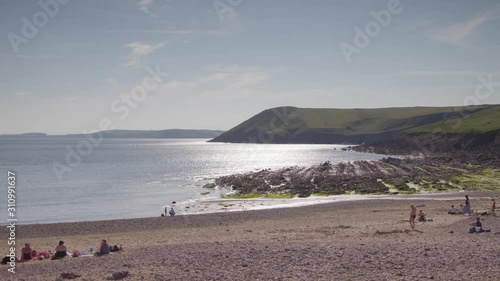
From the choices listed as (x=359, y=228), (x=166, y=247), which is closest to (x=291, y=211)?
(x=359, y=228)

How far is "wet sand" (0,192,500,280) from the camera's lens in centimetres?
1758

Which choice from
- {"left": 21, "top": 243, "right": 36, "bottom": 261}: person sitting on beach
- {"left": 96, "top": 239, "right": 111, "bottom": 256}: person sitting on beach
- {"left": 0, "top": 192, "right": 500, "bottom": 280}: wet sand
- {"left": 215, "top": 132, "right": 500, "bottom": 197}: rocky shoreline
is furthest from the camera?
{"left": 215, "top": 132, "right": 500, "bottom": 197}: rocky shoreline

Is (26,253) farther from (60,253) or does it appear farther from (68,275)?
(68,275)

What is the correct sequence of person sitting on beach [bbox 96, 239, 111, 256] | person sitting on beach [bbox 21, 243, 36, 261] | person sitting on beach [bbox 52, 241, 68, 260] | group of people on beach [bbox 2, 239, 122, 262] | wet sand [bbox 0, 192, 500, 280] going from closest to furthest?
wet sand [bbox 0, 192, 500, 280], person sitting on beach [bbox 21, 243, 36, 261], group of people on beach [bbox 2, 239, 122, 262], person sitting on beach [bbox 52, 241, 68, 260], person sitting on beach [bbox 96, 239, 111, 256]

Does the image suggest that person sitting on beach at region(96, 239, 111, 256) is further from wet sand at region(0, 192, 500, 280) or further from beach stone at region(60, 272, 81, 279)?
beach stone at region(60, 272, 81, 279)

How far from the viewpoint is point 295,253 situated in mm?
20641

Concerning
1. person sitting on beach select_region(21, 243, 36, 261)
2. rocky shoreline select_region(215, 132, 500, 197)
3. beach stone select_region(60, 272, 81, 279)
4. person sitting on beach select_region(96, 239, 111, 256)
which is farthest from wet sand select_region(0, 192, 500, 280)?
rocky shoreline select_region(215, 132, 500, 197)

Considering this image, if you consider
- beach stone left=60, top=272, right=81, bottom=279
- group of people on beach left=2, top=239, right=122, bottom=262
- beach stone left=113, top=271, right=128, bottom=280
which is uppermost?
beach stone left=113, top=271, right=128, bottom=280

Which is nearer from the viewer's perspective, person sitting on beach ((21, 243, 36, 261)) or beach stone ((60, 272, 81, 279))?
beach stone ((60, 272, 81, 279))

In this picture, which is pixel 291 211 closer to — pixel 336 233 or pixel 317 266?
pixel 336 233

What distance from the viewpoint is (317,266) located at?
18.4 meters

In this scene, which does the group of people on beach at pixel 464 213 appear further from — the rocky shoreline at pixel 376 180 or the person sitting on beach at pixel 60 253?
the rocky shoreline at pixel 376 180

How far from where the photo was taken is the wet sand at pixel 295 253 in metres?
17.6

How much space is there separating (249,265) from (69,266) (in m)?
9.10
